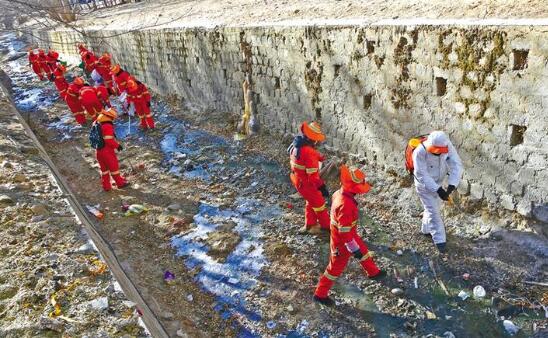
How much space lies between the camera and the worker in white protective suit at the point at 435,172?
4.39 meters

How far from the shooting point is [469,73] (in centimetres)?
467

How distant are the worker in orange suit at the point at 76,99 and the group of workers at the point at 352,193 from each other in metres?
8.09

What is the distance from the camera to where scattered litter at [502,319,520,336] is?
3.79m

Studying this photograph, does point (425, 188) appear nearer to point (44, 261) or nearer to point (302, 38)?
point (302, 38)

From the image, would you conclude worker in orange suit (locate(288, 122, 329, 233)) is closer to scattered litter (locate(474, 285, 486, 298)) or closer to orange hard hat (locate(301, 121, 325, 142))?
orange hard hat (locate(301, 121, 325, 142))

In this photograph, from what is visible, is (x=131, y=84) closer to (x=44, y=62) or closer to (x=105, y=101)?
(x=105, y=101)

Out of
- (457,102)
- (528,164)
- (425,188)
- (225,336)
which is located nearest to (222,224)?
(225,336)

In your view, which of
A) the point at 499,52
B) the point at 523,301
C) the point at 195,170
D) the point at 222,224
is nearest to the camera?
the point at 523,301

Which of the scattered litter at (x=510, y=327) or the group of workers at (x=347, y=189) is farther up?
the group of workers at (x=347, y=189)

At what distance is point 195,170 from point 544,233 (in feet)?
18.4

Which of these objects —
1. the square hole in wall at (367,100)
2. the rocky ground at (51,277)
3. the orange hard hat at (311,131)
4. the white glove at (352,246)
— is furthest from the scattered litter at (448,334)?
the square hole in wall at (367,100)

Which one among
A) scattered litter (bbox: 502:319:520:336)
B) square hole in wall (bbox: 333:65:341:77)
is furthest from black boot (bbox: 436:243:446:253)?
square hole in wall (bbox: 333:65:341:77)

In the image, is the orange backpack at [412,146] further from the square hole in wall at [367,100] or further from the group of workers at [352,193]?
the square hole in wall at [367,100]

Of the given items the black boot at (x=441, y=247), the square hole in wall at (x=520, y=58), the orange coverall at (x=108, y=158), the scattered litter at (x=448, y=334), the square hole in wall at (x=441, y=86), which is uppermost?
the square hole in wall at (x=520, y=58)
